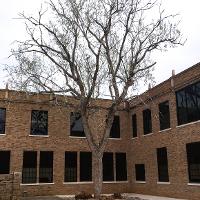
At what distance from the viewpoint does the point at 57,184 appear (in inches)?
1099

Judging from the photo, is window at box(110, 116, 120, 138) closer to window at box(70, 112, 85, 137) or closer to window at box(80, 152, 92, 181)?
window at box(70, 112, 85, 137)

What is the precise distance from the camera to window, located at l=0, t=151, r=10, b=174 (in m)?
26.5

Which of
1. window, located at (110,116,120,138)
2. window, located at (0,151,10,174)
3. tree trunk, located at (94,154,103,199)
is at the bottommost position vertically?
tree trunk, located at (94,154,103,199)

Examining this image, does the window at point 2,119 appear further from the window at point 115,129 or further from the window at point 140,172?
the window at point 140,172

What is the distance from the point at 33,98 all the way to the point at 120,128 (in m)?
8.85

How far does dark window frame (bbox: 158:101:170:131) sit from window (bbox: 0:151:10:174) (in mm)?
12568

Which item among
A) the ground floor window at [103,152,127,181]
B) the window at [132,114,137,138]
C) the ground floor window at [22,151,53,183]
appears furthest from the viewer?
the window at [132,114,137,138]

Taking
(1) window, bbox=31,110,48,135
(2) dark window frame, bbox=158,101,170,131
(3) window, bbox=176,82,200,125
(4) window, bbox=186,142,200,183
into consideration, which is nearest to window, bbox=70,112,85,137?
(1) window, bbox=31,110,48,135

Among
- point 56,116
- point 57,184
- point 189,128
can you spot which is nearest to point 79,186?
point 57,184

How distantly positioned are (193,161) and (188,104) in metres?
3.93

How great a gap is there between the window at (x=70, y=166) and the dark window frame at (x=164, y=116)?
8.21 m

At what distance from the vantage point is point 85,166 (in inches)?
1166

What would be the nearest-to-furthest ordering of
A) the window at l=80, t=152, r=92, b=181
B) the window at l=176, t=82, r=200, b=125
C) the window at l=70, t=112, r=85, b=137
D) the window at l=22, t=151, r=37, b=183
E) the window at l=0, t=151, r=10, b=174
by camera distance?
the window at l=176, t=82, r=200, b=125
the window at l=0, t=151, r=10, b=174
the window at l=22, t=151, r=37, b=183
the window at l=80, t=152, r=92, b=181
the window at l=70, t=112, r=85, b=137

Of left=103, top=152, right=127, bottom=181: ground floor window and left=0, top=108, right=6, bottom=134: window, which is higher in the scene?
left=0, top=108, right=6, bottom=134: window
